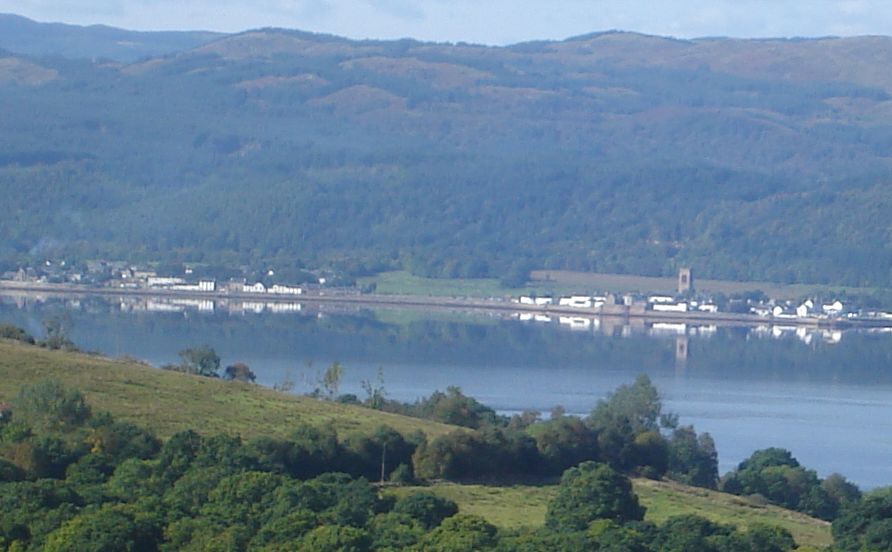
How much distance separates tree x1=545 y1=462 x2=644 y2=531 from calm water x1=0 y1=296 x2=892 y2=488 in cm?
1033

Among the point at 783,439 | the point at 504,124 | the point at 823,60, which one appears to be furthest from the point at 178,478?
the point at 823,60

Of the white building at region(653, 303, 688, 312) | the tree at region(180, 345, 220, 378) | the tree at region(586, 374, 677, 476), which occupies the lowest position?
the tree at region(586, 374, 677, 476)

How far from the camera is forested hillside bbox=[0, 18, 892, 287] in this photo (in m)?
A: 98.6

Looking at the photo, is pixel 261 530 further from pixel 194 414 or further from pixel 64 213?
pixel 64 213

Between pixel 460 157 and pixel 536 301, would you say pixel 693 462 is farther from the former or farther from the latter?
pixel 460 157

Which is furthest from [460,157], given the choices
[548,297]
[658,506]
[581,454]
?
[658,506]

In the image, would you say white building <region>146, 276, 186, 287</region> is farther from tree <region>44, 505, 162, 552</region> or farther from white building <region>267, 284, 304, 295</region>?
tree <region>44, 505, 162, 552</region>

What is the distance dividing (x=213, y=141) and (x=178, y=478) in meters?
107

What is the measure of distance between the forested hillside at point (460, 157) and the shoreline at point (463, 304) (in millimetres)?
8459

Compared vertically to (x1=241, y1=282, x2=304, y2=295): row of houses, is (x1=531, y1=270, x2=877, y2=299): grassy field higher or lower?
higher

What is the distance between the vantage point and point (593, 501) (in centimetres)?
2033

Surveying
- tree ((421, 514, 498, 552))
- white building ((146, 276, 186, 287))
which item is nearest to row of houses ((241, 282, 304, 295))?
white building ((146, 276, 186, 287))

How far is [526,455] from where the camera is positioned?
80.4 ft

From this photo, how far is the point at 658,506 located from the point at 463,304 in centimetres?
5357
